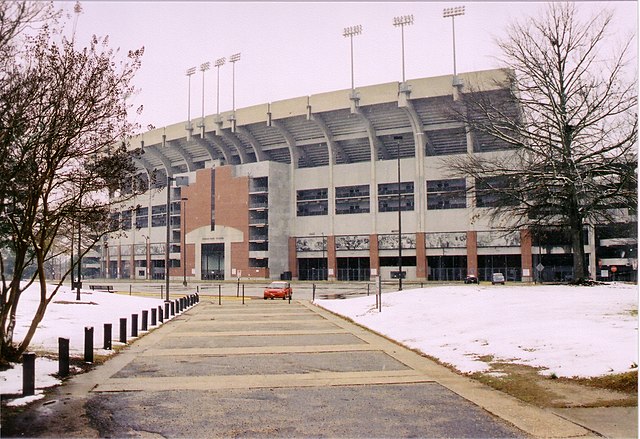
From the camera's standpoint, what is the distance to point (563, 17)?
27156 millimetres

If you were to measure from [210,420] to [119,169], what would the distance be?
6.48 metres

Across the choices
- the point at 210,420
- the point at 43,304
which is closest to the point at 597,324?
the point at 210,420

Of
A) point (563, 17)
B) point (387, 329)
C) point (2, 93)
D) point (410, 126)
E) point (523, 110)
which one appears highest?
point (410, 126)

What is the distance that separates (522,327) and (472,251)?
60.3 m

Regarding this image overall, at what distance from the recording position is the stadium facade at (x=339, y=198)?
7388 cm

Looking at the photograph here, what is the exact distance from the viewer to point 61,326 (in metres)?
19.3

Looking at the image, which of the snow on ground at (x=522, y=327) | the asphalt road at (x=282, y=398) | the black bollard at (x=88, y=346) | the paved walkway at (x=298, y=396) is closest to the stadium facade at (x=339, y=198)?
the snow on ground at (x=522, y=327)

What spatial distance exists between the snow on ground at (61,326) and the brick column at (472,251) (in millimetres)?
48950

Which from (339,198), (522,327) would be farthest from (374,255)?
(522,327)

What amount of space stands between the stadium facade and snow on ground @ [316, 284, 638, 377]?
47199mm

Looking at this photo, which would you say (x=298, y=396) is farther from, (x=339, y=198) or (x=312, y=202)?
(x=312, y=202)

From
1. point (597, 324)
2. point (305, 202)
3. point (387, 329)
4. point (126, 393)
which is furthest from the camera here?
point (305, 202)

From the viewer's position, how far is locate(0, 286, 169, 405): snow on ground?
1061cm

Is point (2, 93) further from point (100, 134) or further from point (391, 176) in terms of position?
point (391, 176)
